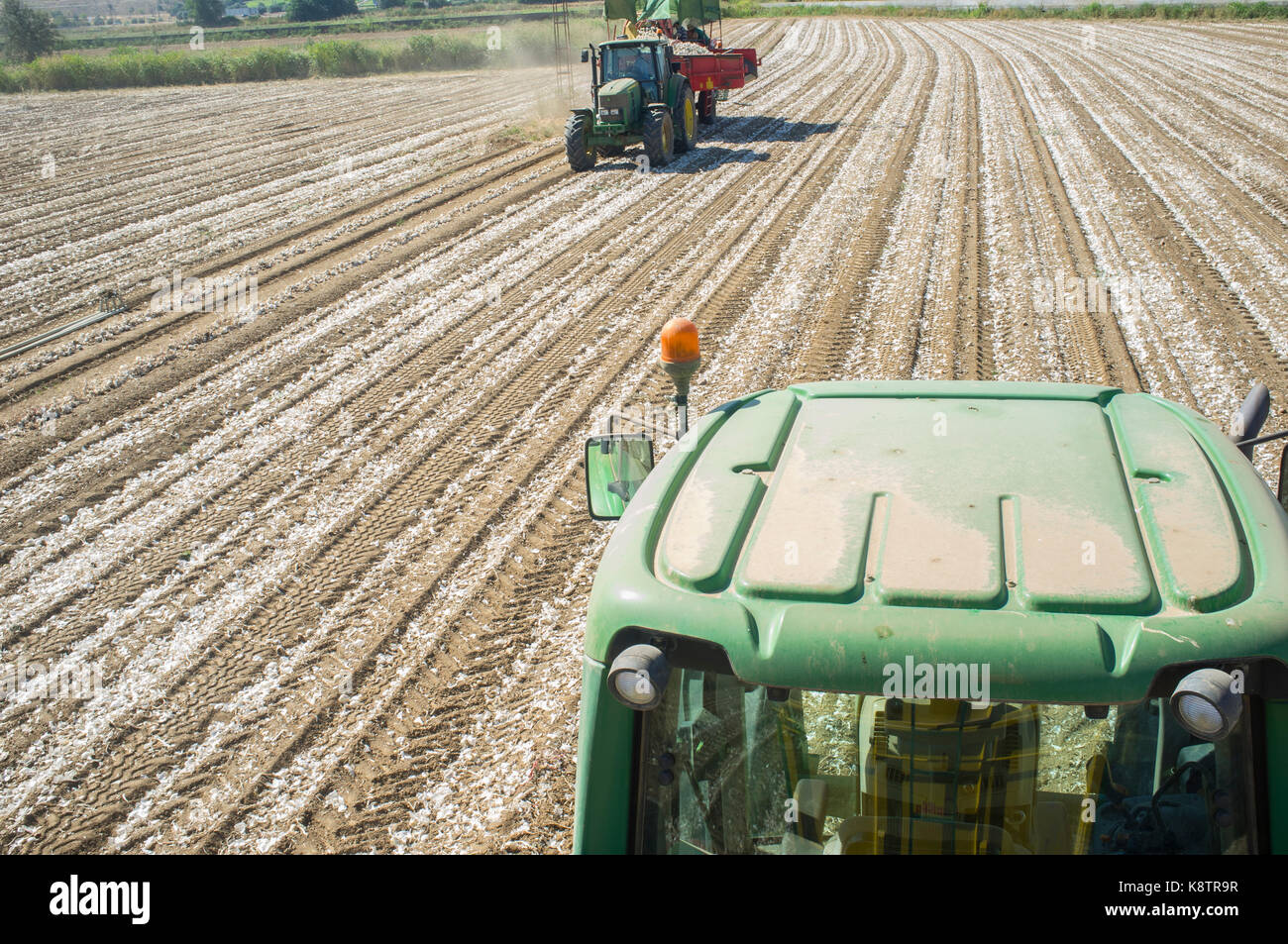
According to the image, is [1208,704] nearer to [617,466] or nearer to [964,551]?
[964,551]

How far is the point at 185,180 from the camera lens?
15.4m

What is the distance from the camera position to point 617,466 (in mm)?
2633

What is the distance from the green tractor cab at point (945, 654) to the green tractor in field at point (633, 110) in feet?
42.9

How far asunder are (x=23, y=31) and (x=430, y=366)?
126 ft

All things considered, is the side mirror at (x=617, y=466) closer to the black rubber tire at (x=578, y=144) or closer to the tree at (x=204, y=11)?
the black rubber tire at (x=578, y=144)

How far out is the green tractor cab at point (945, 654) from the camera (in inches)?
62.1

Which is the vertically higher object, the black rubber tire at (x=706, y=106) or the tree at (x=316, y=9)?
the tree at (x=316, y=9)

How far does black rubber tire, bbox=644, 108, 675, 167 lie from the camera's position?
47.1ft

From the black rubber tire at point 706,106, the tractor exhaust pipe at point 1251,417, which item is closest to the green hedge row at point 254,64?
the black rubber tire at point 706,106

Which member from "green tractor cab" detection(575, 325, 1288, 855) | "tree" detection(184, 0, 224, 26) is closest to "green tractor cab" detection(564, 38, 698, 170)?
"green tractor cab" detection(575, 325, 1288, 855)

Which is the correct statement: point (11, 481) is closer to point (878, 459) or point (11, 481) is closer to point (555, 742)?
point (555, 742)

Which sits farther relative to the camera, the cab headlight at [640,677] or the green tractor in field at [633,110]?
the green tractor in field at [633,110]

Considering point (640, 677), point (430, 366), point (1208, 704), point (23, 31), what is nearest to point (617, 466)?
point (640, 677)

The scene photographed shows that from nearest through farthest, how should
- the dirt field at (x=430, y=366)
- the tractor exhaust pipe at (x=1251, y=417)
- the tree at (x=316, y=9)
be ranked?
the tractor exhaust pipe at (x=1251, y=417), the dirt field at (x=430, y=366), the tree at (x=316, y=9)
